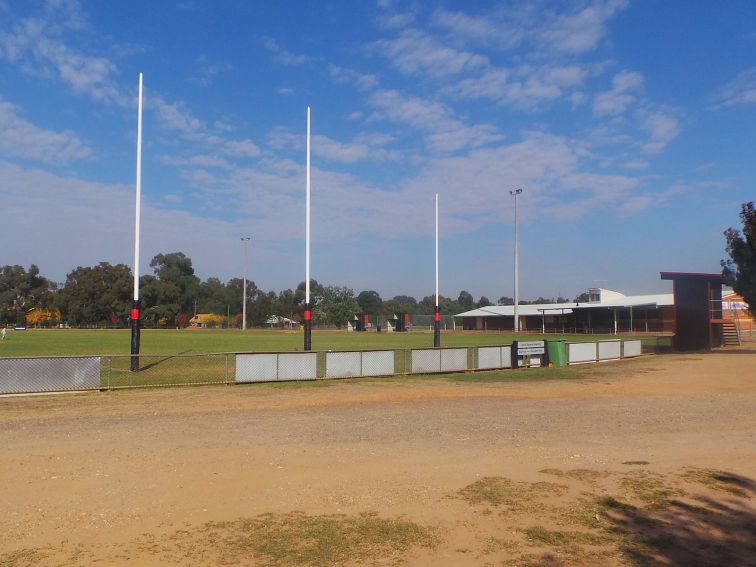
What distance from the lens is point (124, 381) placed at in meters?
21.6

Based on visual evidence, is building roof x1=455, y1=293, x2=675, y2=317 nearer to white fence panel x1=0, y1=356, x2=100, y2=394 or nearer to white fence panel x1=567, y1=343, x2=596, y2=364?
white fence panel x1=567, y1=343, x2=596, y2=364

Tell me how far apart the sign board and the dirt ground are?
11.8 meters

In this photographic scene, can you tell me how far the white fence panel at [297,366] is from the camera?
71.5ft

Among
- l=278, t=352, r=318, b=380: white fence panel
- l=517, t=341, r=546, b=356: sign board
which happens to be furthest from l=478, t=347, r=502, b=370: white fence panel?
l=278, t=352, r=318, b=380: white fence panel

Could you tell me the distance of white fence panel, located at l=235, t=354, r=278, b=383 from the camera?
21094 millimetres

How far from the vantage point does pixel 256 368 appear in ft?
69.8

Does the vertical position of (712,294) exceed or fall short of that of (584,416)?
it exceeds it

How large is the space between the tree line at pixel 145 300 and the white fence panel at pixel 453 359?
98.7 m

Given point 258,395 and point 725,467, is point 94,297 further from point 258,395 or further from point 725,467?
point 725,467

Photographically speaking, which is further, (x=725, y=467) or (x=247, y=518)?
(x=725, y=467)

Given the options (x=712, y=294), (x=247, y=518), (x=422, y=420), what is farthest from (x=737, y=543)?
(x=712, y=294)

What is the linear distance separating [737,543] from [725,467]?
10.9ft

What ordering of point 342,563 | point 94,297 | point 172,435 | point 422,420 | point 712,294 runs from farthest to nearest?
point 94,297, point 712,294, point 422,420, point 172,435, point 342,563

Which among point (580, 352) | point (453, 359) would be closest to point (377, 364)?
point (453, 359)
